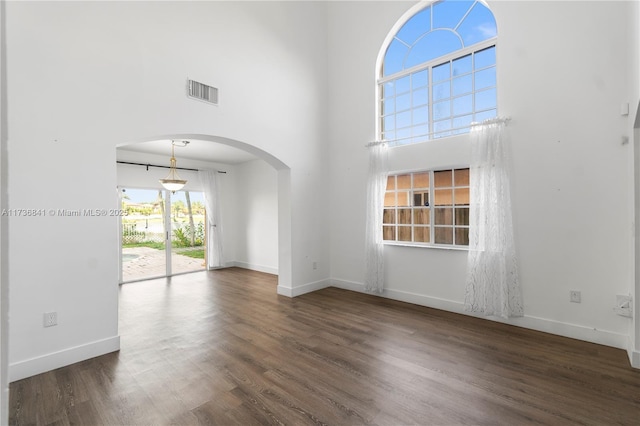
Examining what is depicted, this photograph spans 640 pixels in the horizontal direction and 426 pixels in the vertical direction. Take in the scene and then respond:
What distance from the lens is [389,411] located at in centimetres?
206

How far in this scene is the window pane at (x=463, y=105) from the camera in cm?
401

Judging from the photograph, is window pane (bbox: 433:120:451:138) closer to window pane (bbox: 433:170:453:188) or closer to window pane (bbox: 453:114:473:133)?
window pane (bbox: 453:114:473:133)

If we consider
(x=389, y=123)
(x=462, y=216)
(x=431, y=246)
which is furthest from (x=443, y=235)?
(x=389, y=123)

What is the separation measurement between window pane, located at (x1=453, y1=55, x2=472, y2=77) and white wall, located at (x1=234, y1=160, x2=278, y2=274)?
4.23 m

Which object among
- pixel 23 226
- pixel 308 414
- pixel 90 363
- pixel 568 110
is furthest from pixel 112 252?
pixel 568 110

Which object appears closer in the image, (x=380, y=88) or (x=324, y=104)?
(x=380, y=88)

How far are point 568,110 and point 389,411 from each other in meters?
3.49

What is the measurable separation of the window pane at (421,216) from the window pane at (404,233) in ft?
0.56

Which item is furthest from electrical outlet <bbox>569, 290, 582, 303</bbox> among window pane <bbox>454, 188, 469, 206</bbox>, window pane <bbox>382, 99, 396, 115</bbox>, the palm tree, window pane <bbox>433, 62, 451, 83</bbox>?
the palm tree

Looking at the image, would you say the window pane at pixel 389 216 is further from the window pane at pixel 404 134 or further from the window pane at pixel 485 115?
the window pane at pixel 485 115

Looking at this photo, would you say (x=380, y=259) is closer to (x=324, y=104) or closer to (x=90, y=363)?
(x=324, y=104)

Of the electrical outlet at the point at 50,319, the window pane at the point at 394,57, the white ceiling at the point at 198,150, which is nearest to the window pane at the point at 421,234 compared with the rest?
the window pane at the point at 394,57

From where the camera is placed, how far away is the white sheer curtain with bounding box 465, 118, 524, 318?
11.5 ft

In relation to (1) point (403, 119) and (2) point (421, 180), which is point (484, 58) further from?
(2) point (421, 180)
